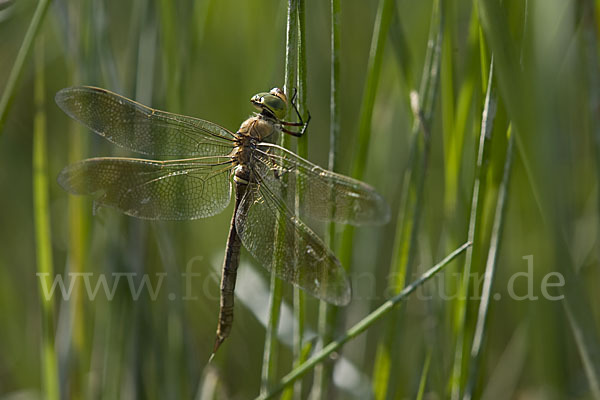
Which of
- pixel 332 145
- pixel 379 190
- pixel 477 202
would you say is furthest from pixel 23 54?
pixel 379 190

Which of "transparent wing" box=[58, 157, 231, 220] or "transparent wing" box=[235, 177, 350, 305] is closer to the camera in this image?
"transparent wing" box=[235, 177, 350, 305]

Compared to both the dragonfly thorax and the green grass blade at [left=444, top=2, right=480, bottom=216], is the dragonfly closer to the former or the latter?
the dragonfly thorax

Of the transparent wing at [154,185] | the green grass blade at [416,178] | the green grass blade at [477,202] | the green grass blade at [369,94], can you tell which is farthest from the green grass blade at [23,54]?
the green grass blade at [477,202]

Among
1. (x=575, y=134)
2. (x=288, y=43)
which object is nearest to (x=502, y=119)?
(x=288, y=43)

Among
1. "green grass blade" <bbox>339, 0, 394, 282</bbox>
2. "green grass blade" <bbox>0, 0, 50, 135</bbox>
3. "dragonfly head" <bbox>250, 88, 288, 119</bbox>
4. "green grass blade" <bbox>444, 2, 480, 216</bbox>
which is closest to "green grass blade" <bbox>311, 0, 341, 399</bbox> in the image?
"green grass blade" <bbox>339, 0, 394, 282</bbox>

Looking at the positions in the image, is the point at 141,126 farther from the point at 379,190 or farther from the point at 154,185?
the point at 379,190

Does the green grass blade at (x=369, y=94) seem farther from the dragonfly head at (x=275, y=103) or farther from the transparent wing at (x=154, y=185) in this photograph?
the transparent wing at (x=154, y=185)
